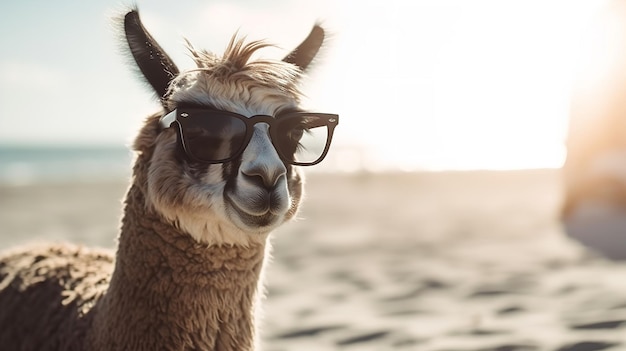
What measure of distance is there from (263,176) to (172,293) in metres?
0.54

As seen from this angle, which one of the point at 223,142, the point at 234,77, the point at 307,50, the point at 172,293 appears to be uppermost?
the point at 307,50

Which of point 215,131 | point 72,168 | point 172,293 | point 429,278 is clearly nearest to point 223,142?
point 215,131

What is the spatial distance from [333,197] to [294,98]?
10.5m

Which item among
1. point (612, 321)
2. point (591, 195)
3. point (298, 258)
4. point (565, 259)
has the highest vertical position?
point (591, 195)

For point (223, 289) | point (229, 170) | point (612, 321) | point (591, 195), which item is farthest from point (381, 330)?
point (591, 195)

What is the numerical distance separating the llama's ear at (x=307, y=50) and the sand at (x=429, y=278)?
5.21ft

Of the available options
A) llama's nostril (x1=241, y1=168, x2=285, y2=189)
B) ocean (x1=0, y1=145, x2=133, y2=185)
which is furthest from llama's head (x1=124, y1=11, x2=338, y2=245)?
ocean (x1=0, y1=145, x2=133, y2=185)

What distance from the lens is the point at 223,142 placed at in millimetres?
2025

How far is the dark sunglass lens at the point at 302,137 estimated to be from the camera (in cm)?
215

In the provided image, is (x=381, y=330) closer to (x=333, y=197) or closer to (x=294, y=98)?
(x=294, y=98)

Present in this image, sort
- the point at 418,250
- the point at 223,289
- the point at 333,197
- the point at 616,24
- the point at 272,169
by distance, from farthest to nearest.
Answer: the point at 333,197 < the point at 616,24 < the point at 418,250 < the point at 223,289 < the point at 272,169

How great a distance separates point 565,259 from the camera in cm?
512

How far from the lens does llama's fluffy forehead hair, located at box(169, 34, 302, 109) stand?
2.14 m

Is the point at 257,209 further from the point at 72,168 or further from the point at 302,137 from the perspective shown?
the point at 72,168
